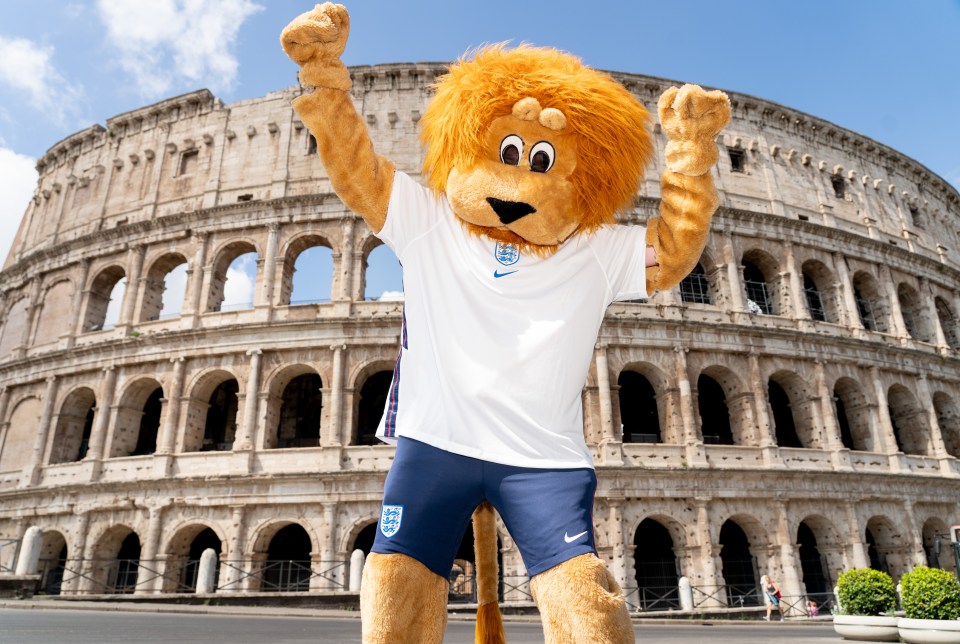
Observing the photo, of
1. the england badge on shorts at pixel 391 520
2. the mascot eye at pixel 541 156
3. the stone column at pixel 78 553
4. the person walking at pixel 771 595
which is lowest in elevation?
the person walking at pixel 771 595

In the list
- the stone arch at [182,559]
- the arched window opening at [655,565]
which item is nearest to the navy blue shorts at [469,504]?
the stone arch at [182,559]

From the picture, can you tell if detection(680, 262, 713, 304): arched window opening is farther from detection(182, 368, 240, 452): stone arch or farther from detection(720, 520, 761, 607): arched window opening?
detection(182, 368, 240, 452): stone arch

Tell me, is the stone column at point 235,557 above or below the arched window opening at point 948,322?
below

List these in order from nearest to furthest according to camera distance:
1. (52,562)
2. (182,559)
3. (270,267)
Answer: (182,559)
(52,562)
(270,267)

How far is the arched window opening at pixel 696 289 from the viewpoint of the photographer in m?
18.6

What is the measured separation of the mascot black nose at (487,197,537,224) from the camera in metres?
2.43

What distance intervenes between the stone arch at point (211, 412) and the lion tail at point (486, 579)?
14.9 metres

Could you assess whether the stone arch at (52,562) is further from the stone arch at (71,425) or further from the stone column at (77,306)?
the stone column at (77,306)

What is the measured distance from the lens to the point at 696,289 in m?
19.0

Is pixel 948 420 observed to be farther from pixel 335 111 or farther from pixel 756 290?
pixel 335 111

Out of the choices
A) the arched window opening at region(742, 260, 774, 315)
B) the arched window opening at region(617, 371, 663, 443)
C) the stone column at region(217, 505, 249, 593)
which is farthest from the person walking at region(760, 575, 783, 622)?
the stone column at region(217, 505, 249, 593)

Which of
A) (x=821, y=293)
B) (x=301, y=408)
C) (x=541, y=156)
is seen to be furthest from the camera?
(x=821, y=293)

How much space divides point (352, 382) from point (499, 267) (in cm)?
1359

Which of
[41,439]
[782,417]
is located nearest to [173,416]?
[41,439]
